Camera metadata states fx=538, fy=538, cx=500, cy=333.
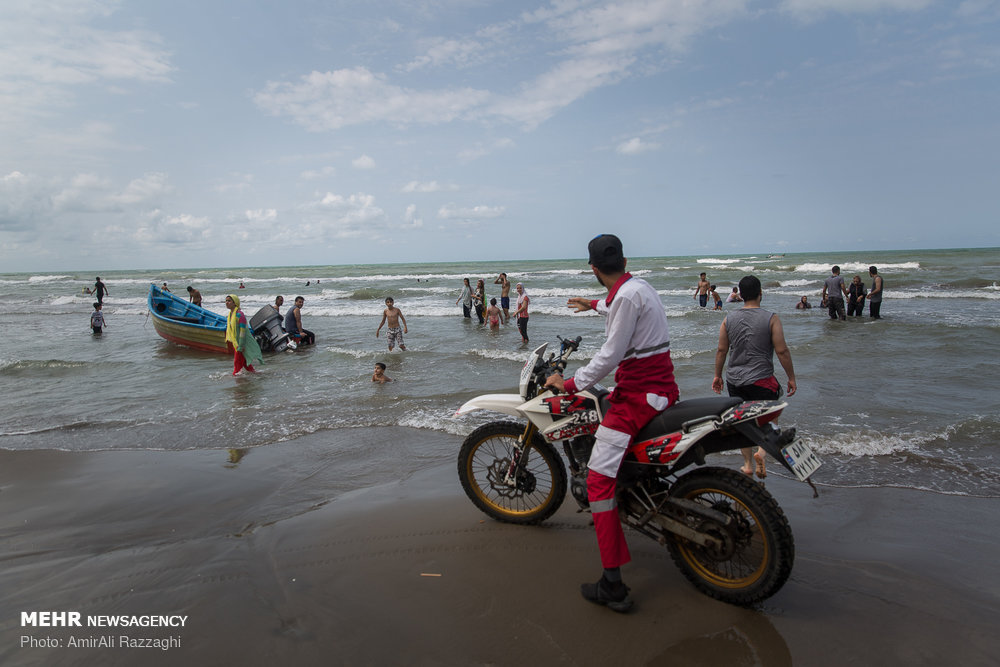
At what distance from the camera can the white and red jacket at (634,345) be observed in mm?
2828

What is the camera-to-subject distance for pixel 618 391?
3006mm

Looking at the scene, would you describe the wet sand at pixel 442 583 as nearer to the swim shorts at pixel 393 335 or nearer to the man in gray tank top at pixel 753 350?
the man in gray tank top at pixel 753 350

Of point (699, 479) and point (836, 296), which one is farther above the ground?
point (836, 296)

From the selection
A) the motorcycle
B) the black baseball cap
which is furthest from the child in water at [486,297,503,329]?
the black baseball cap

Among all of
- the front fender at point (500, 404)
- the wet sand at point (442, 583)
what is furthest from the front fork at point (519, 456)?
the wet sand at point (442, 583)

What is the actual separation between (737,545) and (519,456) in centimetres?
148

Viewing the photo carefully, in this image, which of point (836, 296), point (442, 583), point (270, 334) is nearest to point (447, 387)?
point (442, 583)

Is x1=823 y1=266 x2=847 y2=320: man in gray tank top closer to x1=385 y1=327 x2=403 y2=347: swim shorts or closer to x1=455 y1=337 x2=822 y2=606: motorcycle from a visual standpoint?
x1=385 y1=327 x2=403 y2=347: swim shorts

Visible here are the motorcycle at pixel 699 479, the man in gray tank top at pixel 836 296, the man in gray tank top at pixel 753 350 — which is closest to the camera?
the motorcycle at pixel 699 479

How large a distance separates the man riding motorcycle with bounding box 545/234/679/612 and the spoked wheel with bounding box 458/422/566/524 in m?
0.81

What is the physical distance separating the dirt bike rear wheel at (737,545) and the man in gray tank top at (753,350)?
5.98ft

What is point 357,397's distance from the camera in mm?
9117

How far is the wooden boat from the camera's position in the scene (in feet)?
49.5

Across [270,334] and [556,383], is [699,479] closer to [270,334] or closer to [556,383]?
[556,383]
